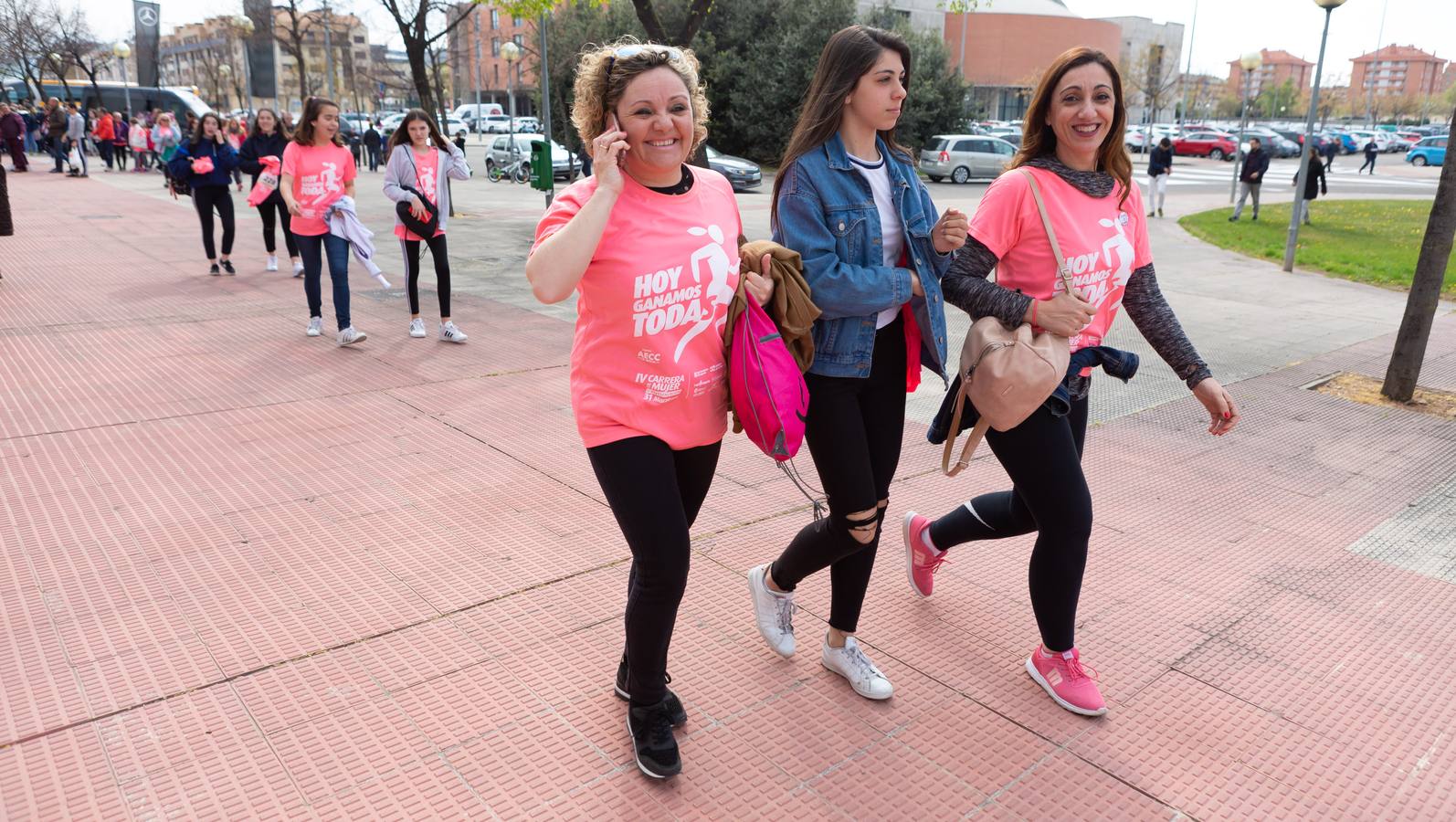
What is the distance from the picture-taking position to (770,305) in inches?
104

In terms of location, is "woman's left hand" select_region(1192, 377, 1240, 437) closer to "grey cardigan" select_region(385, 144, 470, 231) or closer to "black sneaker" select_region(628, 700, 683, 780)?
"black sneaker" select_region(628, 700, 683, 780)

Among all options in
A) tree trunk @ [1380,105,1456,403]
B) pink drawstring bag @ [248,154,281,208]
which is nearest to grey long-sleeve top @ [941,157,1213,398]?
tree trunk @ [1380,105,1456,403]

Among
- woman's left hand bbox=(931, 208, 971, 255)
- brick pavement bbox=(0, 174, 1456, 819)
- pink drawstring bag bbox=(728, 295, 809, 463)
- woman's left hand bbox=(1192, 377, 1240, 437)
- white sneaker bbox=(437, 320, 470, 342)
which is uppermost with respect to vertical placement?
woman's left hand bbox=(931, 208, 971, 255)

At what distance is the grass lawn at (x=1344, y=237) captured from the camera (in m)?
13.4

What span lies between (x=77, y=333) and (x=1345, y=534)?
8551mm

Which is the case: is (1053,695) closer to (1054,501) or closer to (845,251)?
(1054,501)

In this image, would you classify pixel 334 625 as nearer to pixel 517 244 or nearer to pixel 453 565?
pixel 453 565

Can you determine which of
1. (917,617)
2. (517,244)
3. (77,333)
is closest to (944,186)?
(517,244)

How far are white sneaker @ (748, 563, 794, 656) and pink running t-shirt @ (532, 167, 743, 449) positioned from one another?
0.90 meters

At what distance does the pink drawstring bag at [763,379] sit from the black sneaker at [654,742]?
2.54ft

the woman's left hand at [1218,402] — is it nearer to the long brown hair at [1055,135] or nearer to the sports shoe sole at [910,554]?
the long brown hair at [1055,135]

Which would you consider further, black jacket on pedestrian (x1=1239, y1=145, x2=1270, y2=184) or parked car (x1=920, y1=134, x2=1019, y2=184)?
parked car (x1=920, y1=134, x2=1019, y2=184)

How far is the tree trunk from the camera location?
673cm

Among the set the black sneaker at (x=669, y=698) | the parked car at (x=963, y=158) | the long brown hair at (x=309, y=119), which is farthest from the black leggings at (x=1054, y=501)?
the parked car at (x=963, y=158)
